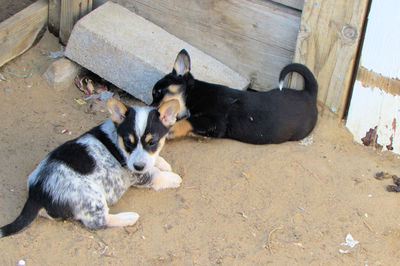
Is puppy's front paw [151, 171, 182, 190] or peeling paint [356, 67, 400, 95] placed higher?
peeling paint [356, 67, 400, 95]

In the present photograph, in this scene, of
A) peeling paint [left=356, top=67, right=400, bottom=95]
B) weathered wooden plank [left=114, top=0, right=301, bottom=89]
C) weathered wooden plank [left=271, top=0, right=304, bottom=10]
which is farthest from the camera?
weathered wooden plank [left=114, top=0, right=301, bottom=89]

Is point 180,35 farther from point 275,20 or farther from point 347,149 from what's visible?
point 347,149

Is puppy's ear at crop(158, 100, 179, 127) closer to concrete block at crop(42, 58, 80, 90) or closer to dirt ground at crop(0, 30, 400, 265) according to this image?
dirt ground at crop(0, 30, 400, 265)

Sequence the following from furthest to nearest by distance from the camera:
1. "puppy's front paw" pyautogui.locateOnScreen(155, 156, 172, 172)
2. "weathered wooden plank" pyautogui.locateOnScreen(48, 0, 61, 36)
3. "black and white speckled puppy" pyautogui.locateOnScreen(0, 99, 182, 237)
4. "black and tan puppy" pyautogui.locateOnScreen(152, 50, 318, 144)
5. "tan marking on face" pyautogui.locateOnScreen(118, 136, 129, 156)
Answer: "weathered wooden plank" pyautogui.locateOnScreen(48, 0, 61, 36), "black and tan puppy" pyautogui.locateOnScreen(152, 50, 318, 144), "puppy's front paw" pyautogui.locateOnScreen(155, 156, 172, 172), "tan marking on face" pyautogui.locateOnScreen(118, 136, 129, 156), "black and white speckled puppy" pyautogui.locateOnScreen(0, 99, 182, 237)

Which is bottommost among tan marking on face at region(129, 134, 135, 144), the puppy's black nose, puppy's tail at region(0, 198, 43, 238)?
puppy's tail at region(0, 198, 43, 238)

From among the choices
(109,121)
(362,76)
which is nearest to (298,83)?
(362,76)

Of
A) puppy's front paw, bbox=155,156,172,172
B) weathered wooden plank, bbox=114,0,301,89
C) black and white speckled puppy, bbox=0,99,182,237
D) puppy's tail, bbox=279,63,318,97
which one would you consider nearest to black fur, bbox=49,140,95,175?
black and white speckled puppy, bbox=0,99,182,237

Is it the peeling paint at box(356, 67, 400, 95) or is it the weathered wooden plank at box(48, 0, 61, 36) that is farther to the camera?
the weathered wooden plank at box(48, 0, 61, 36)

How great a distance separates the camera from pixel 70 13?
638cm

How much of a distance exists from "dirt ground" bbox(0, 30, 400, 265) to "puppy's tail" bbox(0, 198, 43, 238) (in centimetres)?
10

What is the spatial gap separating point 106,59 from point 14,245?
2.69 meters

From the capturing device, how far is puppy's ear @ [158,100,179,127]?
452cm

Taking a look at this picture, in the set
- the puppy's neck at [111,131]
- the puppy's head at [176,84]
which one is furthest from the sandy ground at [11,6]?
the puppy's neck at [111,131]

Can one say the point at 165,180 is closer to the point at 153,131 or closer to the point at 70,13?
the point at 153,131
